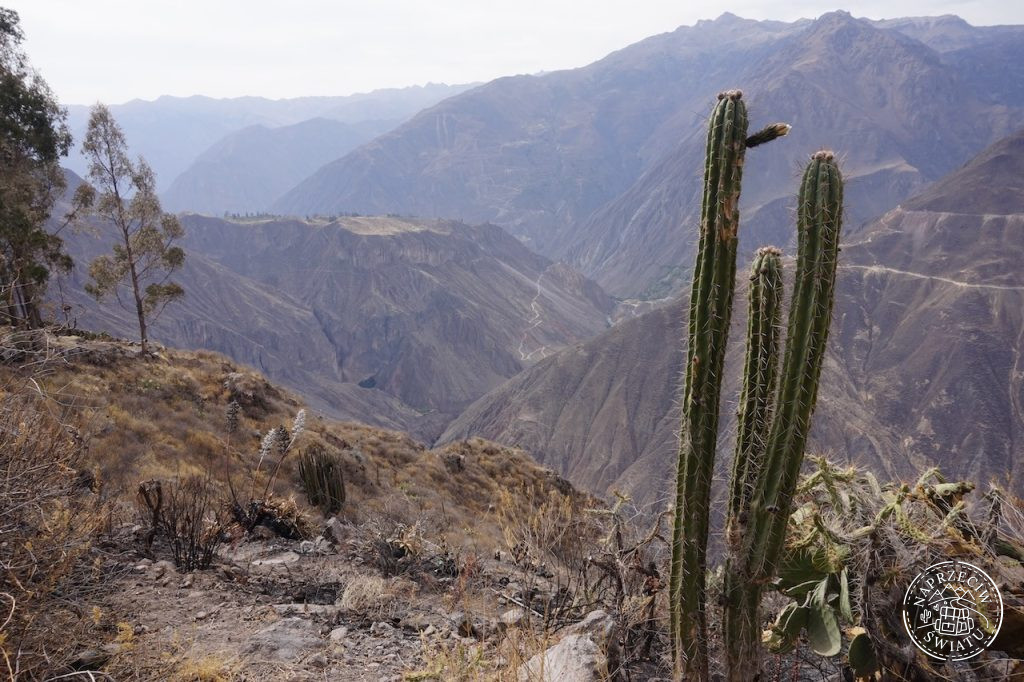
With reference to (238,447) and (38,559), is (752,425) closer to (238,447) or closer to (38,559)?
(38,559)

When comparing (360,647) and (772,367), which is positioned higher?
(772,367)

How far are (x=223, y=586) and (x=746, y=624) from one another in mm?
4571

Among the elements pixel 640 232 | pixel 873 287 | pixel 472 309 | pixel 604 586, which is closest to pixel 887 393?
pixel 873 287

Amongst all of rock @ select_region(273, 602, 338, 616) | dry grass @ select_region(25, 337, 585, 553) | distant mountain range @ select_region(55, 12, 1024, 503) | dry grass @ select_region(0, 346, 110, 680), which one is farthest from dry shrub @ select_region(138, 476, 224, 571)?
distant mountain range @ select_region(55, 12, 1024, 503)

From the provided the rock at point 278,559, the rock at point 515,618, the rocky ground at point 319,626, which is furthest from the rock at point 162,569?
the rock at point 515,618

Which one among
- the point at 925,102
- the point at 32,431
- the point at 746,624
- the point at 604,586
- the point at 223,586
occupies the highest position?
the point at 925,102

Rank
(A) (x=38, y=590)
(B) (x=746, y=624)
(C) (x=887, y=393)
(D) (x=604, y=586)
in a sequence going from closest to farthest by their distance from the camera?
(B) (x=746, y=624), (A) (x=38, y=590), (D) (x=604, y=586), (C) (x=887, y=393)

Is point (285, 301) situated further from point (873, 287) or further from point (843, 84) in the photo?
point (843, 84)

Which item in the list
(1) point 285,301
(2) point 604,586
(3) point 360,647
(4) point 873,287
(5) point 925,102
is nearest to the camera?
(3) point 360,647

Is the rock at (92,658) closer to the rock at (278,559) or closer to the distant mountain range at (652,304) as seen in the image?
the rock at (278,559)

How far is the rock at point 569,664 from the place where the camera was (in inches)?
145

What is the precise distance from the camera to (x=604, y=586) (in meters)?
5.37

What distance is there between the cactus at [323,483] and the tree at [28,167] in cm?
1108

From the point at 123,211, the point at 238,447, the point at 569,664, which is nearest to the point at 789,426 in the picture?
the point at 569,664
